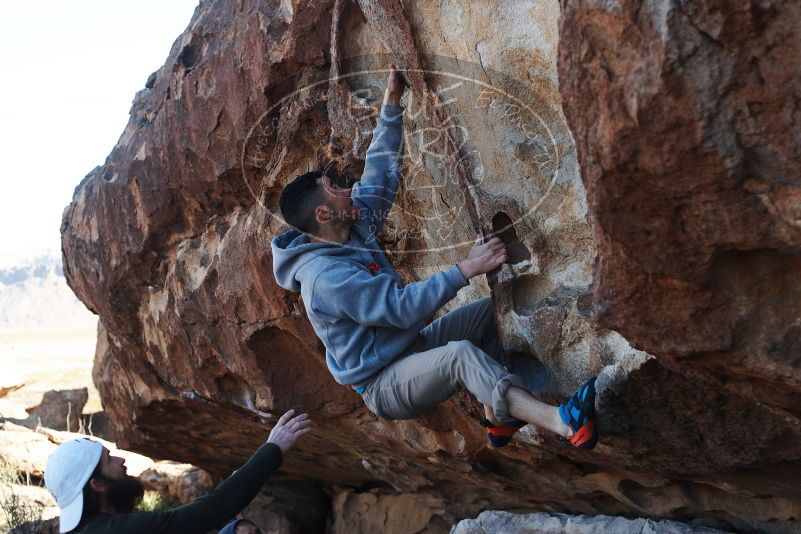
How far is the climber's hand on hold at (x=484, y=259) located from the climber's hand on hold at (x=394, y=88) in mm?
797

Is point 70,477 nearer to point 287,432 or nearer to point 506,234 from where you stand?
point 287,432

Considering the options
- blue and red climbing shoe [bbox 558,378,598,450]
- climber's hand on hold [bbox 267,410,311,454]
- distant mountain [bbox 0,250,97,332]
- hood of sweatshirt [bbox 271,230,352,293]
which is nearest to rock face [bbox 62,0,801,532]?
blue and red climbing shoe [bbox 558,378,598,450]

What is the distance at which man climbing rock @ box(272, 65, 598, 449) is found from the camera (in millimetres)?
3131

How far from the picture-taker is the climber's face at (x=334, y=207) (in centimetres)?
352

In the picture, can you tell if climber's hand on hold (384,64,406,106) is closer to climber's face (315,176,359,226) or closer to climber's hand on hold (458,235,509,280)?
climber's face (315,176,359,226)

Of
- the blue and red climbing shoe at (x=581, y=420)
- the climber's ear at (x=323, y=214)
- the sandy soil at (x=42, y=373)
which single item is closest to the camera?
the blue and red climbing shoe at (x=581, y=420)

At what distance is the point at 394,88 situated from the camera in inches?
149

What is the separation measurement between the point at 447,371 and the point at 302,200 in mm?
877

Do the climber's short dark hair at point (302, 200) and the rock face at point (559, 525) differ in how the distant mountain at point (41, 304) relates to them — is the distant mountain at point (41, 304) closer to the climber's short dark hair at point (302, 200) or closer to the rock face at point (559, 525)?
the rock face at point (559, 525)

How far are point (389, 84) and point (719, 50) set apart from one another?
1.83 metres

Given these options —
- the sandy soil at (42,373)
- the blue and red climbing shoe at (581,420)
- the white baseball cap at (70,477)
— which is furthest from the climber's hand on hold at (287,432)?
the sandy soil at (42,373)

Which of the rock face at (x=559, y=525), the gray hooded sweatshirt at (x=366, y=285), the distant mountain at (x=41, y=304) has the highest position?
the gray hooded sweatshirt at (x=366, y=285)

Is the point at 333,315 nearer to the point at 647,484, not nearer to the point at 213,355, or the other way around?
the point at 647,484

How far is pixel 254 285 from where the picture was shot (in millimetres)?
4805
